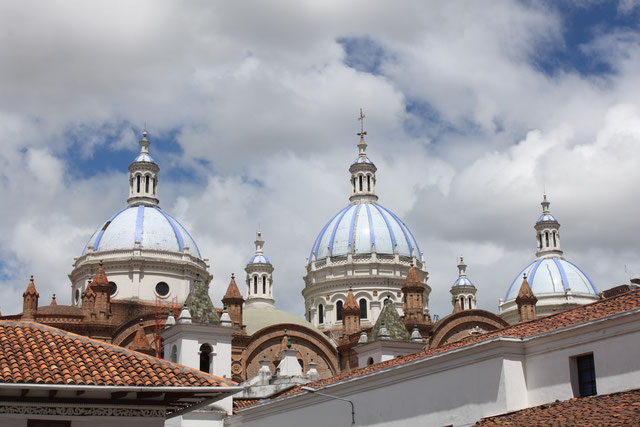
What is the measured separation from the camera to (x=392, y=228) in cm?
6494

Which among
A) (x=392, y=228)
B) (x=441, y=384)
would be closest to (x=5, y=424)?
(x=441, y=384)

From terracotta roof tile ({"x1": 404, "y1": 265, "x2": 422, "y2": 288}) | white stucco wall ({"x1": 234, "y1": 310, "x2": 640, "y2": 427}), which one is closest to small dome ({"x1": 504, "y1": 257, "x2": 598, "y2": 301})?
terracotta roof tile ({"x1": 404, "y1": 265, "x2": 422, "y2": 288})

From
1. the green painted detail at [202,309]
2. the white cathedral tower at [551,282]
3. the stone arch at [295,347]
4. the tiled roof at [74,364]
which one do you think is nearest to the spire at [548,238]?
the white cathedral tower at [551,282]

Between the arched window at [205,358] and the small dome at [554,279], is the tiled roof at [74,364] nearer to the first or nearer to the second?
the arched window at [205,358]

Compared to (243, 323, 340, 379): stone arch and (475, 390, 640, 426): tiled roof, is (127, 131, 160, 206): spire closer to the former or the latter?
(243, 323, 340, 379): stone arch

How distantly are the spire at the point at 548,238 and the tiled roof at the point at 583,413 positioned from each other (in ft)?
171

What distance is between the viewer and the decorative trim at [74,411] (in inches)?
661

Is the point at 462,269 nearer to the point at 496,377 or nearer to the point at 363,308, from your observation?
the point at 363,308

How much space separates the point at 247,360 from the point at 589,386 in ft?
95.6

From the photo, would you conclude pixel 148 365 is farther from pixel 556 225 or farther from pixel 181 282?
pixel 556 225

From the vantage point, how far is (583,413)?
62.8 ft

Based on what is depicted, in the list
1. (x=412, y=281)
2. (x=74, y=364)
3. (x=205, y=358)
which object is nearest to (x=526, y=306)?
(x=412, y=281)

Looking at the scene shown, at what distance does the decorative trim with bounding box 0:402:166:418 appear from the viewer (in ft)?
55.1

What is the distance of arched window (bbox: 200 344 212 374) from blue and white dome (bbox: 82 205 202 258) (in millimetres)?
20911
